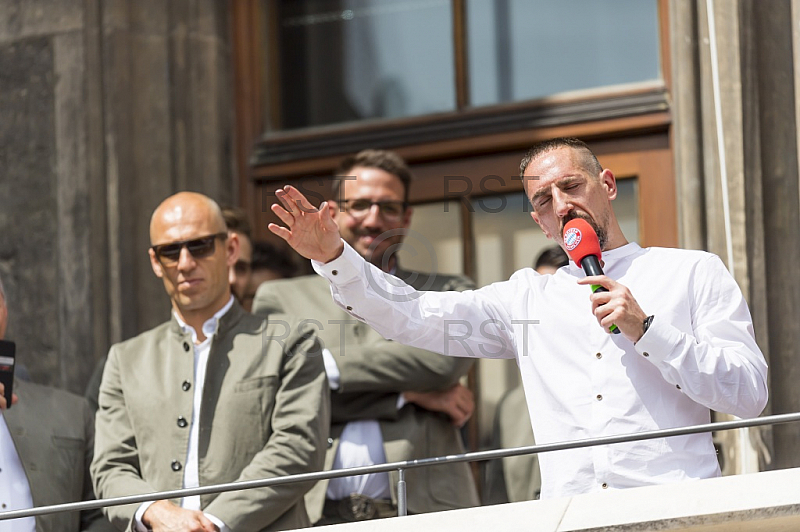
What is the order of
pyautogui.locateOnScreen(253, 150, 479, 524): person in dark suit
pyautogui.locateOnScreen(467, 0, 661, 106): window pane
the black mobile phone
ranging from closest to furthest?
the black mobile phone, pyautogui.locateOnScreen(253, 150, 479, 524): person in dark suit, pyautogui.locateOnScreen(467, 0, 661, 106): window pane

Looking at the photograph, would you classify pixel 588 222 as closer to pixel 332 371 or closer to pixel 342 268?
pixel 342 268

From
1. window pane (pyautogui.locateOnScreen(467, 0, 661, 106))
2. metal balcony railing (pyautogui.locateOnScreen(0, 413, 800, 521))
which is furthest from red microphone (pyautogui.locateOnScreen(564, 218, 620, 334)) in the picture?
window pane (pyautogui.locateOnScreen(467, 0, 661, 106))

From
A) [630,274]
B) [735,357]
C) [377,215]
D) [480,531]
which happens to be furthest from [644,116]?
[480,531]

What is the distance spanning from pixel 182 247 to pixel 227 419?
644mm

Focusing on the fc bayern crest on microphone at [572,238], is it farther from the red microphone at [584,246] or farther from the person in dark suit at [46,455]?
the person in dark suit at [46,455]

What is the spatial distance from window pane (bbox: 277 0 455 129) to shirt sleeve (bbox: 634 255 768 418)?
304cm

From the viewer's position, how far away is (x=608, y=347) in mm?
3668

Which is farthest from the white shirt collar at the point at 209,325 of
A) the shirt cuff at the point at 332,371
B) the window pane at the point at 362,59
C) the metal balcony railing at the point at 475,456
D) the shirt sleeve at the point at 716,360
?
the window pane at the point at 362,59

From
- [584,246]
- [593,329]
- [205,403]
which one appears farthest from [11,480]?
[584,246]

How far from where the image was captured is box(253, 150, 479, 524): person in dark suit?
4.70 metres

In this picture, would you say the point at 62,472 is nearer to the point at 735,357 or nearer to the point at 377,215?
the point at 377,215

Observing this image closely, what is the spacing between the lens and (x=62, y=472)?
4613 mm

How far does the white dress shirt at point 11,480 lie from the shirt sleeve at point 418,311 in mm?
1420

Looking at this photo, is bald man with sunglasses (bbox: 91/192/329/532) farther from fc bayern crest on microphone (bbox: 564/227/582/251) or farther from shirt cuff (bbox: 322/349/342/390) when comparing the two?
fc bayern crest on microphone (bbox: 564/227/582/251)
